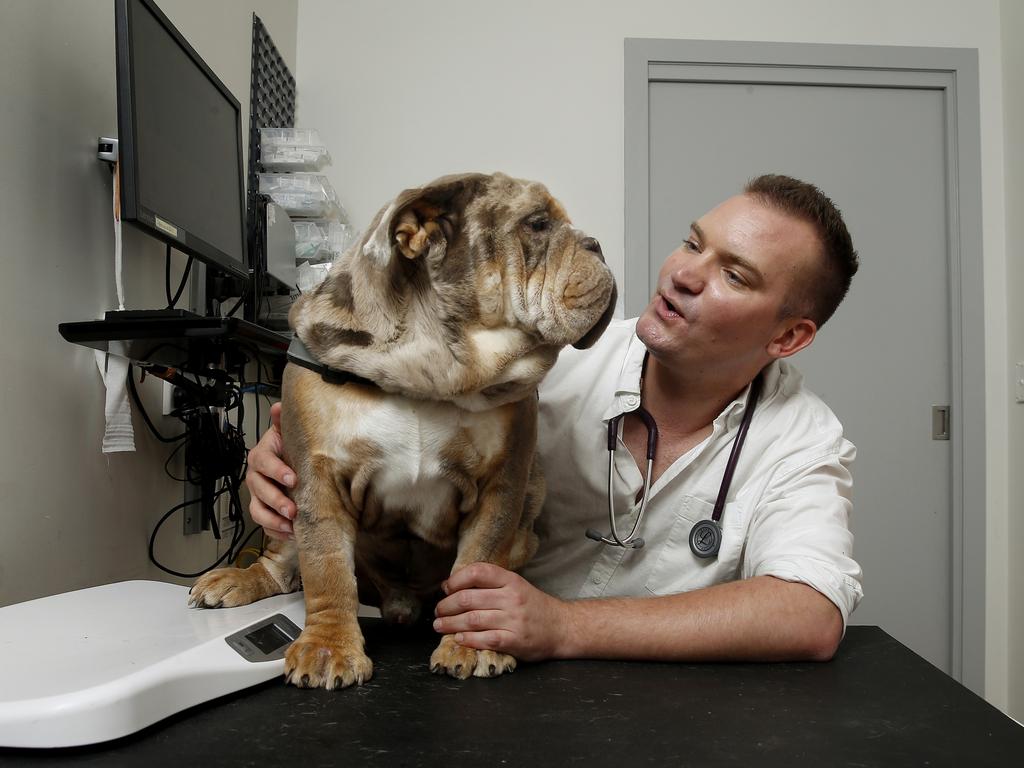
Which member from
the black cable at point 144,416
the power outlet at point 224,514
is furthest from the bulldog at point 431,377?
the power outlet at point 224,514

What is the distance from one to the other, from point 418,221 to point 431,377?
8.9 inches

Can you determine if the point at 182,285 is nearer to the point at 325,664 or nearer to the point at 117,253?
the point at 117,253

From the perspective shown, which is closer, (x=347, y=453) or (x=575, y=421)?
(x=347, y=453)

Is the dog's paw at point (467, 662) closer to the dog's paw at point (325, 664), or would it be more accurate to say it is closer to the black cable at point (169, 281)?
the dog's paw at point (325, 664)

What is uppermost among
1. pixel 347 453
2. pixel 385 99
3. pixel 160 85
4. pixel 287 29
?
pixel 287 29

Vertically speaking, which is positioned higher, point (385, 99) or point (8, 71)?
point (385, 99)

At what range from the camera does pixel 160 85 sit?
5.34ft

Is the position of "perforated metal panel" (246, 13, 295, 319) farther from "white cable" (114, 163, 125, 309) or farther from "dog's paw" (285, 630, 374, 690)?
"dog's paw" (285, 630, 374, 690)

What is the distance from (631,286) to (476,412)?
215cm

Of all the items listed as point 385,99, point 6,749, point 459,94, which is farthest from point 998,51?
point 6,749

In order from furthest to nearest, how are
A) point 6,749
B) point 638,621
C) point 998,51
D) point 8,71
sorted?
point 998,51 → point 8,71 → point 638,621 → point 6,749

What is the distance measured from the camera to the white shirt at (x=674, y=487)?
4.65 feet

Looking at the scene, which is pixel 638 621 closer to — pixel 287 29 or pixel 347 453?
pixel 347 453

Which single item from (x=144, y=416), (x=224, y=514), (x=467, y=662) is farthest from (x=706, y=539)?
(x=224, y=514)
